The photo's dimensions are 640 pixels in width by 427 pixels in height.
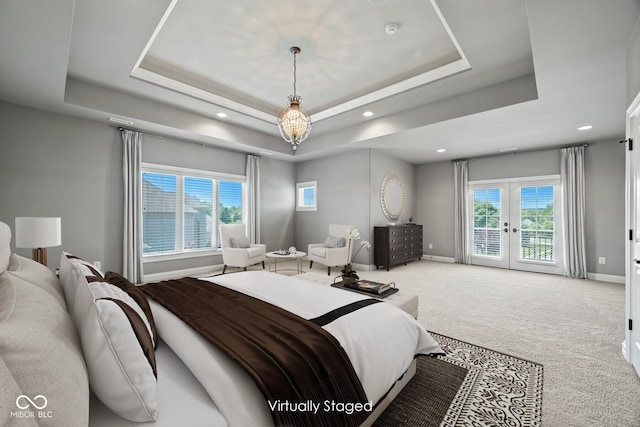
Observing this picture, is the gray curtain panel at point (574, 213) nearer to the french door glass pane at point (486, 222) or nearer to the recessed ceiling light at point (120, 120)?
the french door glass pane at point (486, 222)

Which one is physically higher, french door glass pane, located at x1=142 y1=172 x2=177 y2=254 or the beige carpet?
french door glass pane, located at x1=142 y1=172 x2=177 y2=254

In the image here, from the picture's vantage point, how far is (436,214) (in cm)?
723

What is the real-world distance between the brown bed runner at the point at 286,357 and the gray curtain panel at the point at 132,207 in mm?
3569

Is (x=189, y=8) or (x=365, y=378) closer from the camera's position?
(x=365, y=378)

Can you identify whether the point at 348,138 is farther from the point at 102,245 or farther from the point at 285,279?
the point at 102,245

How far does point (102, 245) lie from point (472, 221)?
291 inches

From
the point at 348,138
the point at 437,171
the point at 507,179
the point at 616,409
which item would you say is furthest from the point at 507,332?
the point at 437,171

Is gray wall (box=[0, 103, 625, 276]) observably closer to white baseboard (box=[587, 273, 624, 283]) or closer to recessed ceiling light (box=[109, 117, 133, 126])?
white baseboard (box=[587, 273, 624, 283])

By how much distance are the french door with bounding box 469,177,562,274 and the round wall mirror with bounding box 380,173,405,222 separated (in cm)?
162

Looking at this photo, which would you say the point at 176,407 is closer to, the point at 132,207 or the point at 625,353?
the point at 625,353

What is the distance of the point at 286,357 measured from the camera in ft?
3.84

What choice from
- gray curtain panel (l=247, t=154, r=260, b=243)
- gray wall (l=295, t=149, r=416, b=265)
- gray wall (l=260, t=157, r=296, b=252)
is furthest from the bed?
gray wall (l=260, t=157, r=296, b=252)

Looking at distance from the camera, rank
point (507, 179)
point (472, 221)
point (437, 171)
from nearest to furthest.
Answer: point (507, 179)
point (472, 221)
point (437, 171)

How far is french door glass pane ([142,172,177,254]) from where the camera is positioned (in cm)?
491
